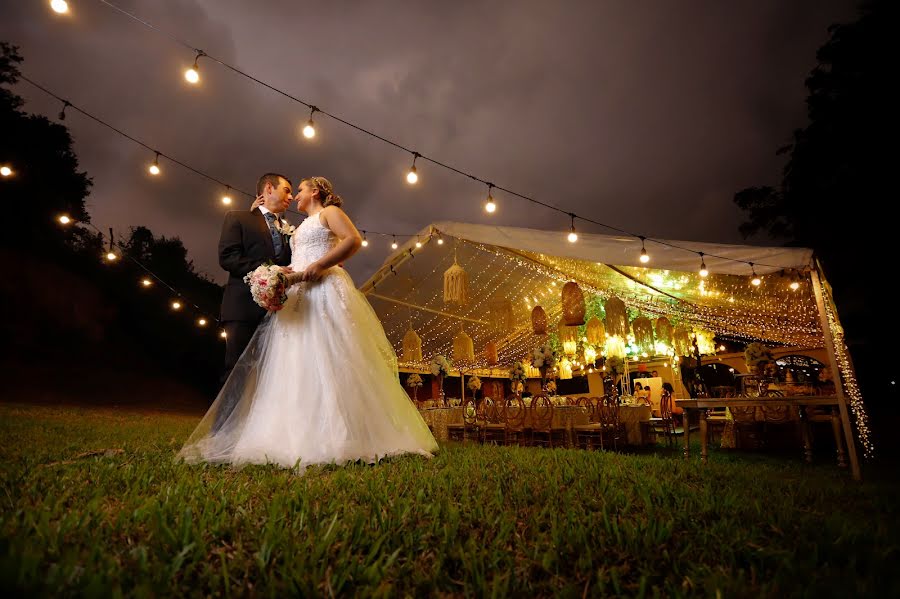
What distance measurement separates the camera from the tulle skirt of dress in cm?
248

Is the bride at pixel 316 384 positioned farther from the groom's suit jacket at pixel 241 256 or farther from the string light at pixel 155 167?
Result: the string light at pixel 155 167

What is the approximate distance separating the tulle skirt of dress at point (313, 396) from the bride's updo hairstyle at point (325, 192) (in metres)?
0.52

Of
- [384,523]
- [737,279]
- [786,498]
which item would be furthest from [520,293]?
[384,523]

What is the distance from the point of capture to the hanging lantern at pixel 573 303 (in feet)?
22.1

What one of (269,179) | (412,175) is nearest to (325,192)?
(269,179)

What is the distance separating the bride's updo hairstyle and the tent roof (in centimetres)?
221

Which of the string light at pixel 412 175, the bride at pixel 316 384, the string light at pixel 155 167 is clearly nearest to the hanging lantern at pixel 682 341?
the string light at pixel 412 175

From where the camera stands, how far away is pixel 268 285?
2.52 metres

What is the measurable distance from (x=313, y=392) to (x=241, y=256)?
106cm

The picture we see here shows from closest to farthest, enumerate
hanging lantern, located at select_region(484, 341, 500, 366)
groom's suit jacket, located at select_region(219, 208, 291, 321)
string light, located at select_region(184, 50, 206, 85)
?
groom's suit jacket, located at select_region(219, 208, 291, 321)
string light, located at select_region(184, 50, 206, 85)
hanging lantern, located at select_region(484, 341, 500, 366)

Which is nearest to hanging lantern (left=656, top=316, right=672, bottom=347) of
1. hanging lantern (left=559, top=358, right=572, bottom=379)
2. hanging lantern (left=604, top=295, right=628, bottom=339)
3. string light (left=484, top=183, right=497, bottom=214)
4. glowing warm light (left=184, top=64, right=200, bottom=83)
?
hanging lantern (left=604, top=295, right=628, bottom=339)

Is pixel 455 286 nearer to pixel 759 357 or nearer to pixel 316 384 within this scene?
pixel 316 384

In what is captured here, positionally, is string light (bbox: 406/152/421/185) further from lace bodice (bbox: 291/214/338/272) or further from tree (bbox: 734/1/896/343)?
tree (bbox: 734/1/896/343)

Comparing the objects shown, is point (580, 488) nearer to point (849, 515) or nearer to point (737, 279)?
point (849, 515)
